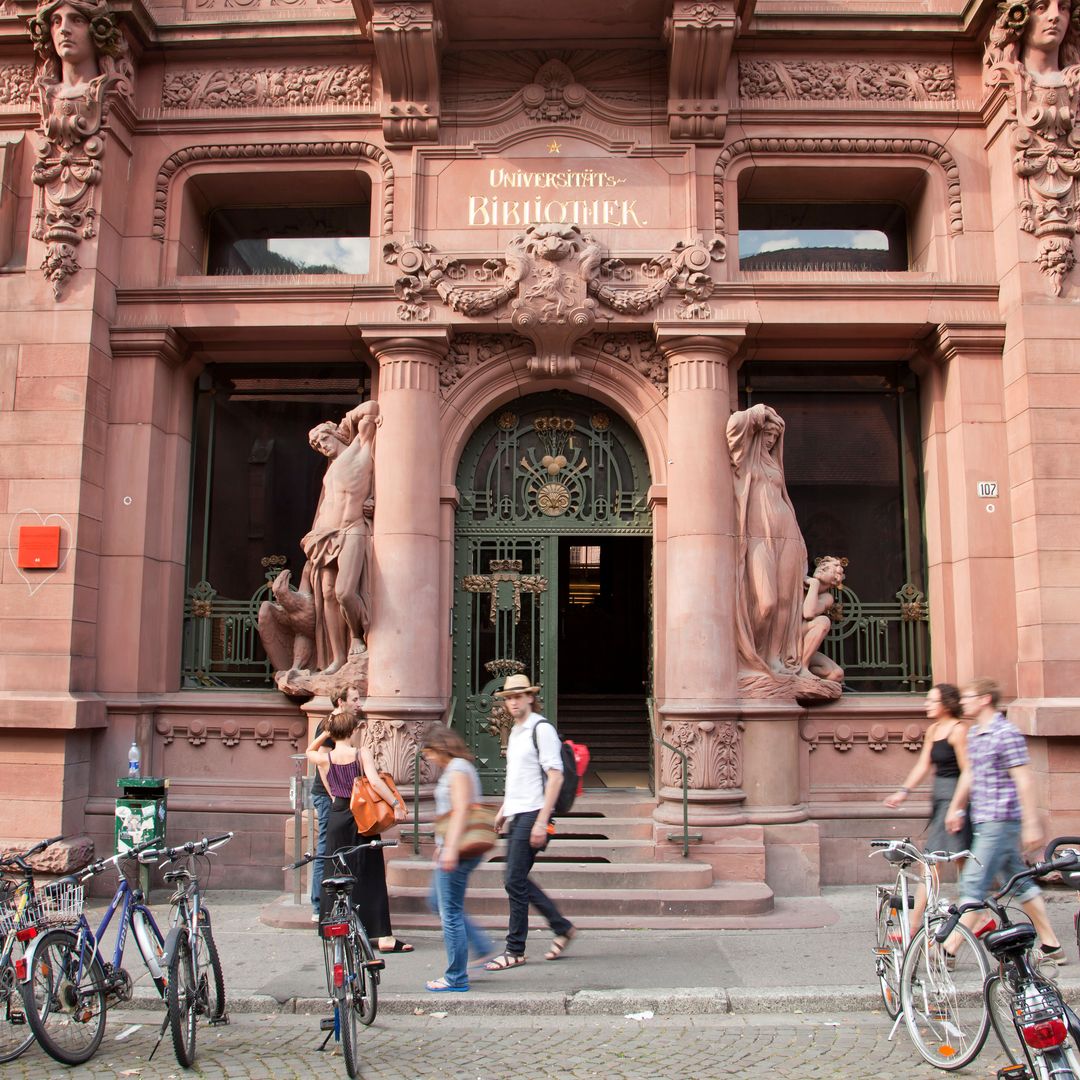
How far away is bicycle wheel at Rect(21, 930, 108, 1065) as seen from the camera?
588 cm

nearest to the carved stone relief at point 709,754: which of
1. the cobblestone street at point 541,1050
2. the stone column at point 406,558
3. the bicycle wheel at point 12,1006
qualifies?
the stone column at point 406,558

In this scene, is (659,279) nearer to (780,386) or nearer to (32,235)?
(780,386)

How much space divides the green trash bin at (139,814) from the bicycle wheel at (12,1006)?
11.2ft

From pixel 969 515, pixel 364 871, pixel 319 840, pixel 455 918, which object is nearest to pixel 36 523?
pixel 319 840

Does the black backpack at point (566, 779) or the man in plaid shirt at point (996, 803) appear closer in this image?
the man in plaid shirt at point (996, 803)

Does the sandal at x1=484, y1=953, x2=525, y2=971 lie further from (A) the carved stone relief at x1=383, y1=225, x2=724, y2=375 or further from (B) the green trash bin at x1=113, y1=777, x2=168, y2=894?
(A) the carved stone relief at x1=383, y1=225, x2=724, y2=375

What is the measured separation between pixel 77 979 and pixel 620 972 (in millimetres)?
3440

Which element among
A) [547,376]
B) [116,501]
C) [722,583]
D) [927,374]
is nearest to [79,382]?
[116,501]

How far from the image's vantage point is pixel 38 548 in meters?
10.2

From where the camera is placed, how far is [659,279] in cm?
1081

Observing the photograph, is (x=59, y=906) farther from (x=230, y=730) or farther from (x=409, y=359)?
(x=409, y=359)

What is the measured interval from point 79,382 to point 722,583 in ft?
21.2

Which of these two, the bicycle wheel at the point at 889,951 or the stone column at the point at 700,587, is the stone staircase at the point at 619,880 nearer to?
the stone column at the point at 700,587

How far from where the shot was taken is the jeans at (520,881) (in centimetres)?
733
